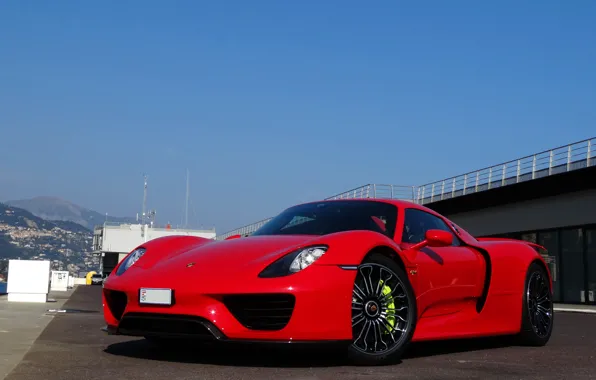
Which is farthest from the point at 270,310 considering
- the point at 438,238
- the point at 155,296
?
the point at 438,238

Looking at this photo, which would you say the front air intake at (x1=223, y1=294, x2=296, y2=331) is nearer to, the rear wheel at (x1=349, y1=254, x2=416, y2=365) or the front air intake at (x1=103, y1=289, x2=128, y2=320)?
the rear wheel at (x1=349, y1=254, x2=416, y2=365)

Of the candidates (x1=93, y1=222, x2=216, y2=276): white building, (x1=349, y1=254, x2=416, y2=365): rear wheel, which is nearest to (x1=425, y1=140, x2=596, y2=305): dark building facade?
(x1=349, y1=254, x2=416, y2=365): rear wheel

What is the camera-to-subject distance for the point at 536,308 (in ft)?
23.1

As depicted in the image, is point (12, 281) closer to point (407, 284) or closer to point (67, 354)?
point (67, 354)

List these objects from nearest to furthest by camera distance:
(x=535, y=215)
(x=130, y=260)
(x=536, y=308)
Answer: (x=130, y=260), (x=536, y=308), (x=535, y=215)

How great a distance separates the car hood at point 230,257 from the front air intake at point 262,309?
0.66 feet

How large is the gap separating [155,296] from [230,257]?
0.57 metres

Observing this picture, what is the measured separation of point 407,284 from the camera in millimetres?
5191

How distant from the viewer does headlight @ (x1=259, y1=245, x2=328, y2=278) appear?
4684 mm

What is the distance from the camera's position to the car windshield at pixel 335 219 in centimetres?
587

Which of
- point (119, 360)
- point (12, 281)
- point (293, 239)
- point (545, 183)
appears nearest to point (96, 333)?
point (119, 360)

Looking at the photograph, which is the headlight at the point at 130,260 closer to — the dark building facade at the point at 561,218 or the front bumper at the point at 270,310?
the front bumper at the point at 270,310

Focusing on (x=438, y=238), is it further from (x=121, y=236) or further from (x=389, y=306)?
(x=121, y=236)

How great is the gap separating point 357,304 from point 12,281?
11.2 m
